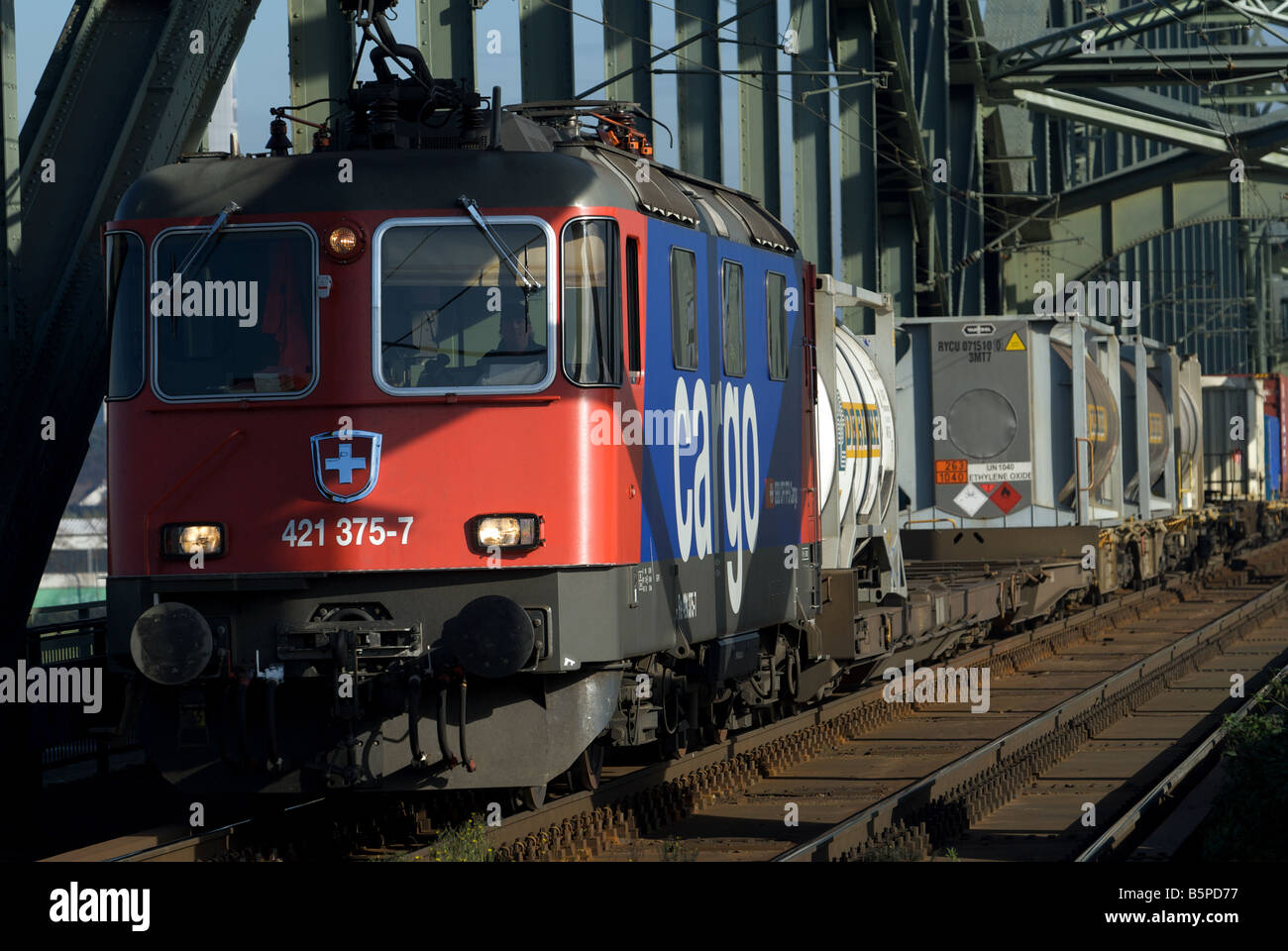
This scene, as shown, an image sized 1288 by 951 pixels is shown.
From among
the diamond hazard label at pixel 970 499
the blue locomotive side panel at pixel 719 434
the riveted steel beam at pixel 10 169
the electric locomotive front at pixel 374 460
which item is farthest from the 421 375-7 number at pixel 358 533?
the diamond hazard label at pixel 970 499

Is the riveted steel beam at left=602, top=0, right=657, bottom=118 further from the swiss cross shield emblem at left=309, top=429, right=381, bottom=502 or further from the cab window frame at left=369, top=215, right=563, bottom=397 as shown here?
the swiss cross shield emblem at left=309, top=429, right=381, bottom=502

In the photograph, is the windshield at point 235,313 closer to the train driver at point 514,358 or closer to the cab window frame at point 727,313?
the train driver at point 514,358

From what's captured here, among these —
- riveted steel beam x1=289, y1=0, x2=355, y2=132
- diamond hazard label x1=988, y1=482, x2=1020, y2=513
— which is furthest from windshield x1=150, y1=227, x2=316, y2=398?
diamond hazard label x1=988, y1=482, x2=1020, y2=513

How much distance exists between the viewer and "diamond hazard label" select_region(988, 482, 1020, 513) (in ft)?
67.6

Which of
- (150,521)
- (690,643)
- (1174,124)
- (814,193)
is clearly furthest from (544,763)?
(1174,124)

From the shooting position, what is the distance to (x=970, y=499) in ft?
67.9

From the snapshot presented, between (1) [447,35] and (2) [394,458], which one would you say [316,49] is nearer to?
(1) [447,35]

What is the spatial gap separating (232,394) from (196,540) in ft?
2.37

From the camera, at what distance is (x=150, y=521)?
30.4 feet

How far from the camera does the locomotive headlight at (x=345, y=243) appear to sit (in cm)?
917

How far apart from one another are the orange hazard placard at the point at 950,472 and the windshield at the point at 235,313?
1218cm

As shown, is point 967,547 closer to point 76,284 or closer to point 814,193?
point 814,193

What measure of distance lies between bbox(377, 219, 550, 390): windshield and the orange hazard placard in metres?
11.9
